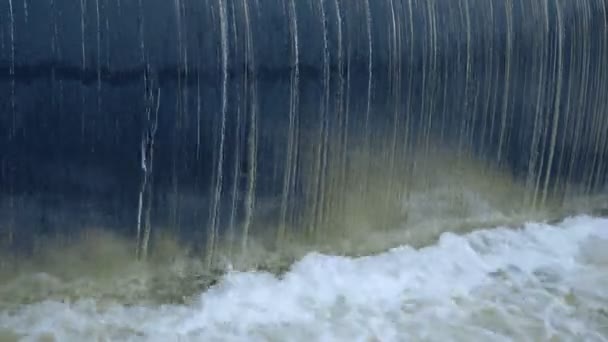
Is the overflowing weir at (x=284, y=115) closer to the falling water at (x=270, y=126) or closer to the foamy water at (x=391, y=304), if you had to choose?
the falling water at (x=270, y=126)

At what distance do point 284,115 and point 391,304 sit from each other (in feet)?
3.56

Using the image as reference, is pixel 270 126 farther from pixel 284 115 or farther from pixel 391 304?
pixel 391 304

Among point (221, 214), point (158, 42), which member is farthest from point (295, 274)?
point (158, 42)

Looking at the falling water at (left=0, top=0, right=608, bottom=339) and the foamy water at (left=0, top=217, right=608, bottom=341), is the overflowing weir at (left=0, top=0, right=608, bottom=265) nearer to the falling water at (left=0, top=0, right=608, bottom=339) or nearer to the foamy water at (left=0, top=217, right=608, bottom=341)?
the falling water at (left=0, top=0, right=608, bottom=339)

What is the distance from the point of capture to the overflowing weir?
5.09 meters

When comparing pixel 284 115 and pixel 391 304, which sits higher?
pixel 284 115

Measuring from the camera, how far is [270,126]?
216 inches

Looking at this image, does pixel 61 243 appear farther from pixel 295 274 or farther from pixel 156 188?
pixel 295 274

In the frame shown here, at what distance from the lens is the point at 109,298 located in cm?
531

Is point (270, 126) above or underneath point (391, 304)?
Result: above

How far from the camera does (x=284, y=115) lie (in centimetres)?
551

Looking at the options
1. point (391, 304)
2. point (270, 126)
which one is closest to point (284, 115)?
point (270, 126)

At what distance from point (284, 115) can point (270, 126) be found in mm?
92

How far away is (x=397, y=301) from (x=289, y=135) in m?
1.00
